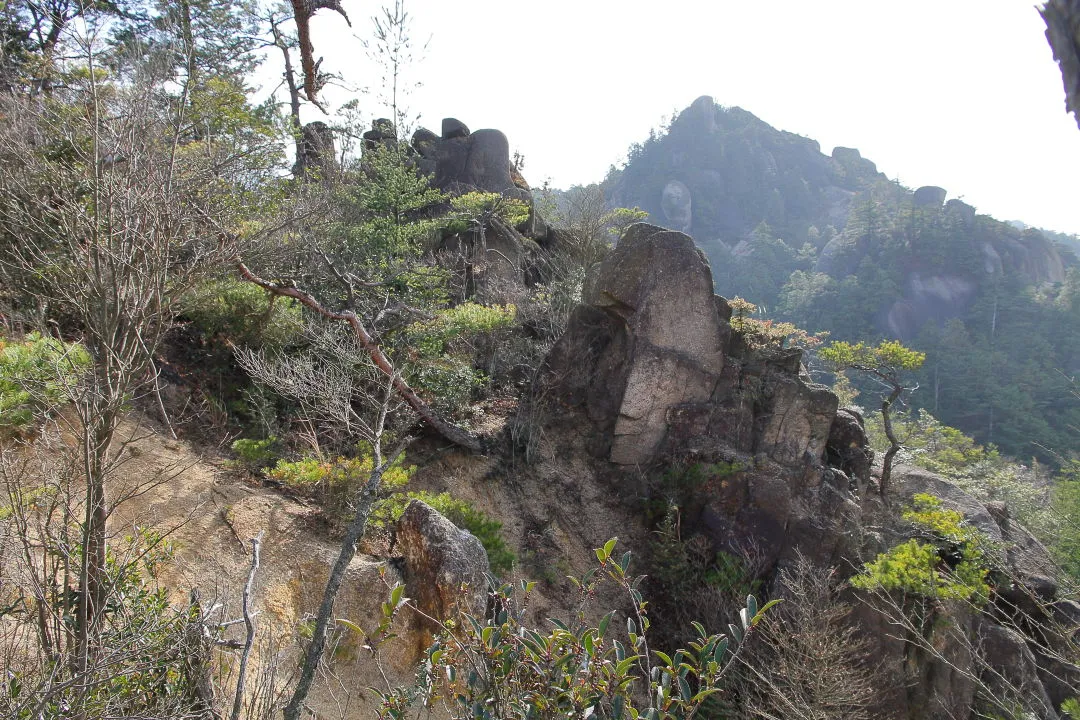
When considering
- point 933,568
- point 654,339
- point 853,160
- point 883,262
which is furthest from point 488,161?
point 853,160

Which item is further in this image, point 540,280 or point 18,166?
point 540,280

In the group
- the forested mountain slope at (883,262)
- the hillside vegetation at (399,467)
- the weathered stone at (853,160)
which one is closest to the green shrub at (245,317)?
the hillside vegetation at (399,467)

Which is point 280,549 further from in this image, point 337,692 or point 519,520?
point 519,520

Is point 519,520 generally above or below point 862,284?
below

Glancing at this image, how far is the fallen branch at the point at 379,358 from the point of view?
7082 millimetres

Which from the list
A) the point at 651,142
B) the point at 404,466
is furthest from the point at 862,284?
the point at 404,466

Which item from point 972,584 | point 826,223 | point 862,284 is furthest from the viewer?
point 826,223

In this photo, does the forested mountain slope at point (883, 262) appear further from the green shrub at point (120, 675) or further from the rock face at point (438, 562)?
the green shrub at point (120, 675)

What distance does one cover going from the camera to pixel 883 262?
4206cm

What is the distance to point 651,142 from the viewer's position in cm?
6562

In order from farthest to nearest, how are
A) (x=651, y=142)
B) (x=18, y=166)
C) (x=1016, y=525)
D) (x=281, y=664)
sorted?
(x=651, y=142)
(x=1016, y=525)
(x=18, y=166)
(x=281, y=664)

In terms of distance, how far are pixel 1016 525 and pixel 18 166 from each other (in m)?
14.7

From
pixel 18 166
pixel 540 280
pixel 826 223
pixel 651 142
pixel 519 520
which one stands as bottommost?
pixel 519 520

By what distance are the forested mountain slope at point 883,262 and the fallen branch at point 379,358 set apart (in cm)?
1406
